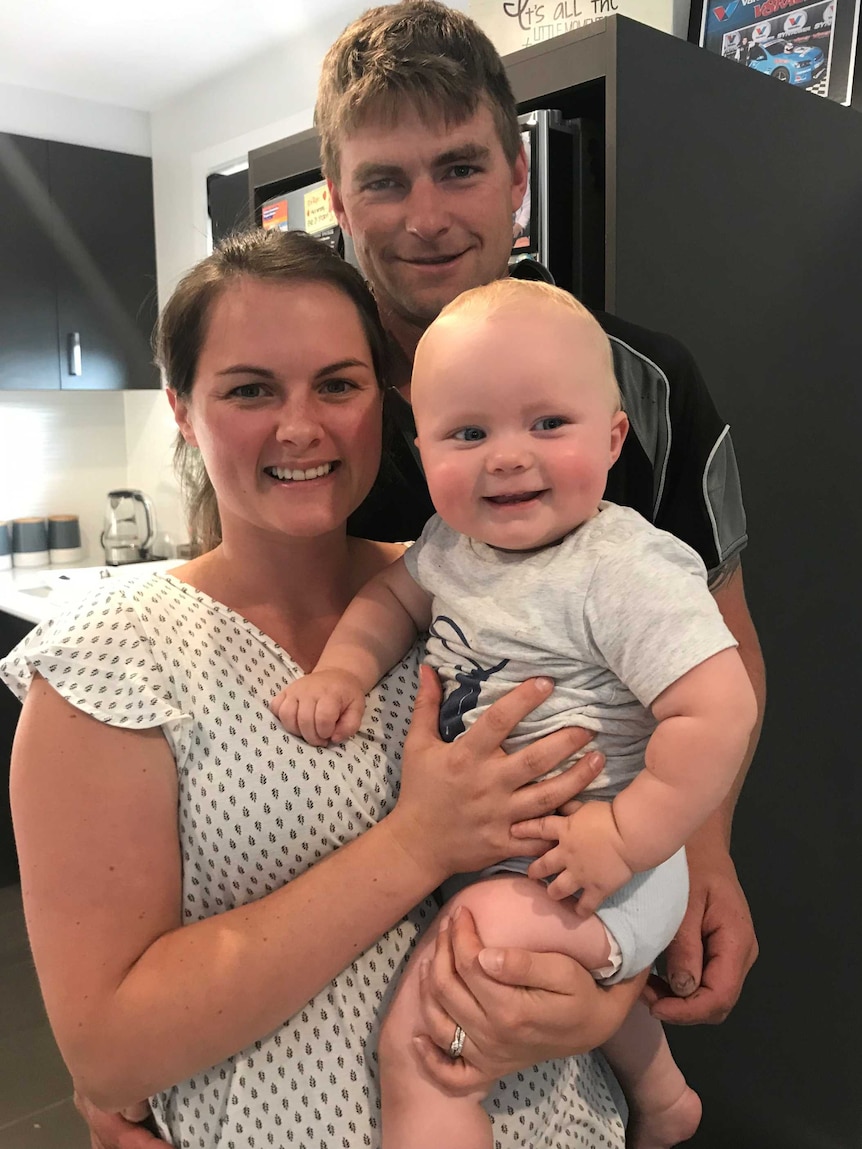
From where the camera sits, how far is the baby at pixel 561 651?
84 centimetres

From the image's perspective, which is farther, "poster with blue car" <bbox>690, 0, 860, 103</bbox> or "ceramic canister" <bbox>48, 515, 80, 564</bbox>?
"ceramic canister" <bbox>48, 515, 80, 564</bbox>

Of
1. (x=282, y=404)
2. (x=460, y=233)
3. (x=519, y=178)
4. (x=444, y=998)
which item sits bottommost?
(x=444, y=998)

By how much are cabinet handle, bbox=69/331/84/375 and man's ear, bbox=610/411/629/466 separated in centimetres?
330

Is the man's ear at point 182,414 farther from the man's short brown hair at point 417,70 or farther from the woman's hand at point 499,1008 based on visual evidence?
the woman's hand at point 499,1008

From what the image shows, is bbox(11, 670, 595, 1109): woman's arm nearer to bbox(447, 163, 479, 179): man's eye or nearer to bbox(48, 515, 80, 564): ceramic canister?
bbox(447, 163, 479, 179): man's eye


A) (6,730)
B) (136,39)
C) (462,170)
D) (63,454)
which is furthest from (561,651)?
(63,454)

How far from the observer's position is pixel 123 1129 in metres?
1.05

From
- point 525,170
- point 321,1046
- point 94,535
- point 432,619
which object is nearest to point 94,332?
point 94,535

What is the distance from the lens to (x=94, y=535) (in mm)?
4293

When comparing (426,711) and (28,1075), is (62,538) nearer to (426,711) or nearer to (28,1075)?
(28,1075)

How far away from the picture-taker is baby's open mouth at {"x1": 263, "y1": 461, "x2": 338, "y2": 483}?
1052 mm

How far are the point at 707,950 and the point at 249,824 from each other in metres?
0.62

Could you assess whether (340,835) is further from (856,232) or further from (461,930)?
(856,232)

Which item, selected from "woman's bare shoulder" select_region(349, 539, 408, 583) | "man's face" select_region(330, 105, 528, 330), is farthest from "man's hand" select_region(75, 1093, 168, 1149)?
"man's face" select_region(330, 105, 528, 330)
